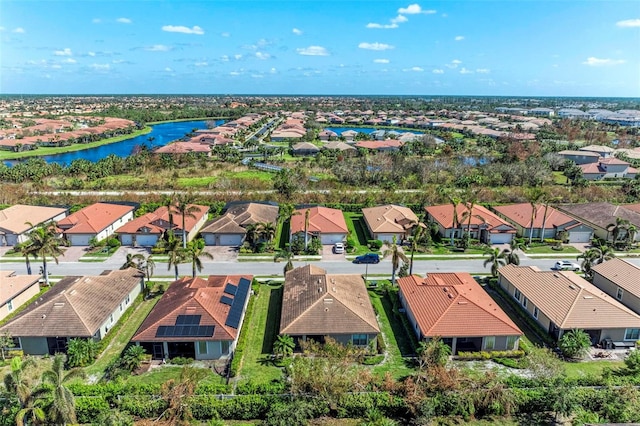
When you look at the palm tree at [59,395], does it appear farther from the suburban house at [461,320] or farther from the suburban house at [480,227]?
the suburban house at [480,227]

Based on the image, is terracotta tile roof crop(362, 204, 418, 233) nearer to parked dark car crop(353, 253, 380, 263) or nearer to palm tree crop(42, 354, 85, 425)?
parked dark car crop(353, 253, 380, 263)

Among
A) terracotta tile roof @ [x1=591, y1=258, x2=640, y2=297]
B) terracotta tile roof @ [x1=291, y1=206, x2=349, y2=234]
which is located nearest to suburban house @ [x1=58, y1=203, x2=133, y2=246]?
terracotta tile roof @ [x1=291, y1=206, x2=349, y2=234]

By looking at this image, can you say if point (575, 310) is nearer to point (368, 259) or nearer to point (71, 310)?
point (368, 259)

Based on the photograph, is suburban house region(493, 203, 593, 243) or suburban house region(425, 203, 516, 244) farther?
suburban house region(493, 203, 593, 243)

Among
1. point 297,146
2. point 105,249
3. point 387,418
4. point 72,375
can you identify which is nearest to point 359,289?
point 387,418

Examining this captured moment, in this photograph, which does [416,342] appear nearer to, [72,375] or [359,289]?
[359,289]

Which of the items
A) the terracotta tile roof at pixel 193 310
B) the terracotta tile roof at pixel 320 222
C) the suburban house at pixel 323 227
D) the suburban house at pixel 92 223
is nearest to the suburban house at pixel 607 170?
the terracotta tile roof at pixel 320 222
